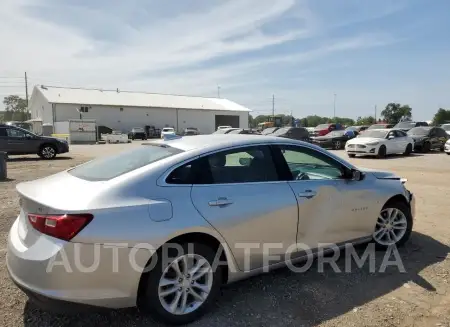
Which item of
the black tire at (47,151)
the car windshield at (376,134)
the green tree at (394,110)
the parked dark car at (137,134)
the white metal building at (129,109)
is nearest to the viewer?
the black tire at (47,151)

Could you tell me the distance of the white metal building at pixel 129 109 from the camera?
51875 millimetres

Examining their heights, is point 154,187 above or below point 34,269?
above

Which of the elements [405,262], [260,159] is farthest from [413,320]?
[260,159]

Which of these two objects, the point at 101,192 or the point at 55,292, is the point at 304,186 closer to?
the point at 101,192

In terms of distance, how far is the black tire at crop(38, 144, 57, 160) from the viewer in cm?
1878

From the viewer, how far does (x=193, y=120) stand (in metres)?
62.2

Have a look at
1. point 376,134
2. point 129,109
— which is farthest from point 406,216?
point 129,109

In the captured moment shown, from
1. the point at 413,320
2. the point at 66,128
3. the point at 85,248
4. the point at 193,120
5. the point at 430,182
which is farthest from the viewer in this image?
the point at 193,120

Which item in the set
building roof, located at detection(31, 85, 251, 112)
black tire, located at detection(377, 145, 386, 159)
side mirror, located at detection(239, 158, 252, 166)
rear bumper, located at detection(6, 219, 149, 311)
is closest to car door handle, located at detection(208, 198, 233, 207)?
side mirror, located at detection(239, 158, 252, 166)

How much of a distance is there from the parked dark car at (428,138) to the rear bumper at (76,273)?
75.7 feet

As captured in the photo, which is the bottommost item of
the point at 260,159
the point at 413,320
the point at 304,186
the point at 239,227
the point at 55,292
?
the point at 413,320

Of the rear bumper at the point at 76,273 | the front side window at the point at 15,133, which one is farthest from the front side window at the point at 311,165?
the front side window at the point at 15,133

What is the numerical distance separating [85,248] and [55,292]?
1.24 ft

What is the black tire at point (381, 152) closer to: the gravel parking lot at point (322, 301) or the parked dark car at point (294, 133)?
the parked dark car at point (294, 133)
